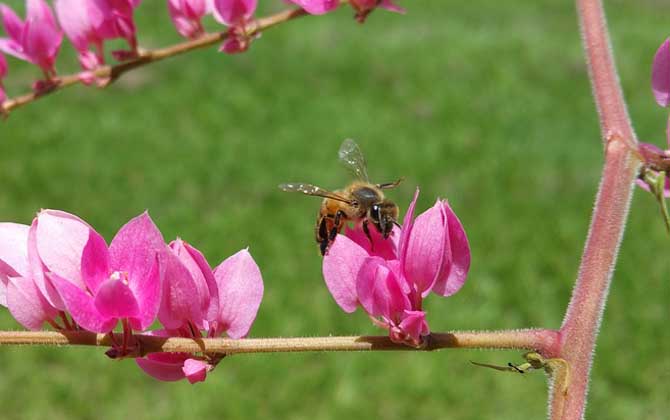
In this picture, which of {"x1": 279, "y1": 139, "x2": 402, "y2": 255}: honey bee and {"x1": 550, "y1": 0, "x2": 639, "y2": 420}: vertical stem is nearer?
{"x1": 550, "y1": 0, "x2": 639, "y2": 420}: vertical stem

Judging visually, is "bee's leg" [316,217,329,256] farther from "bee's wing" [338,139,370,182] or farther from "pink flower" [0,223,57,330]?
"pink flower" [0,223,57,330]

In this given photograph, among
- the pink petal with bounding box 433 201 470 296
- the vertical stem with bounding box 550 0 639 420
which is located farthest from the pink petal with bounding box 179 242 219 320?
the vertical stem with bounding box 550 0 639 420

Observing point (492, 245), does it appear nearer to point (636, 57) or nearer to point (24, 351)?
point (24, 351)

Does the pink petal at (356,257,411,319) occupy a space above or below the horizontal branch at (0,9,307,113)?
below

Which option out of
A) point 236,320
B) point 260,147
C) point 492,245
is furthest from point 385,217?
point 260,147

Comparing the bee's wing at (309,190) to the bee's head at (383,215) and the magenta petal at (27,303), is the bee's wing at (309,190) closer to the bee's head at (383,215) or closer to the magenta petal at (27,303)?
the bee's head at (383,215)

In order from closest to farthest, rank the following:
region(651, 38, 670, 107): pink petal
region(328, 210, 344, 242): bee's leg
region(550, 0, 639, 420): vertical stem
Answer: region(550, 0, 639, 420): vertical stem → region(651, 38, 670, 107): pink petal → region(328, 210, 344, 242): bee's leg

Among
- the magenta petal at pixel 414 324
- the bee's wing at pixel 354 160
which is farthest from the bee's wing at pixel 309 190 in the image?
the magenta petal at pixel 414 324
